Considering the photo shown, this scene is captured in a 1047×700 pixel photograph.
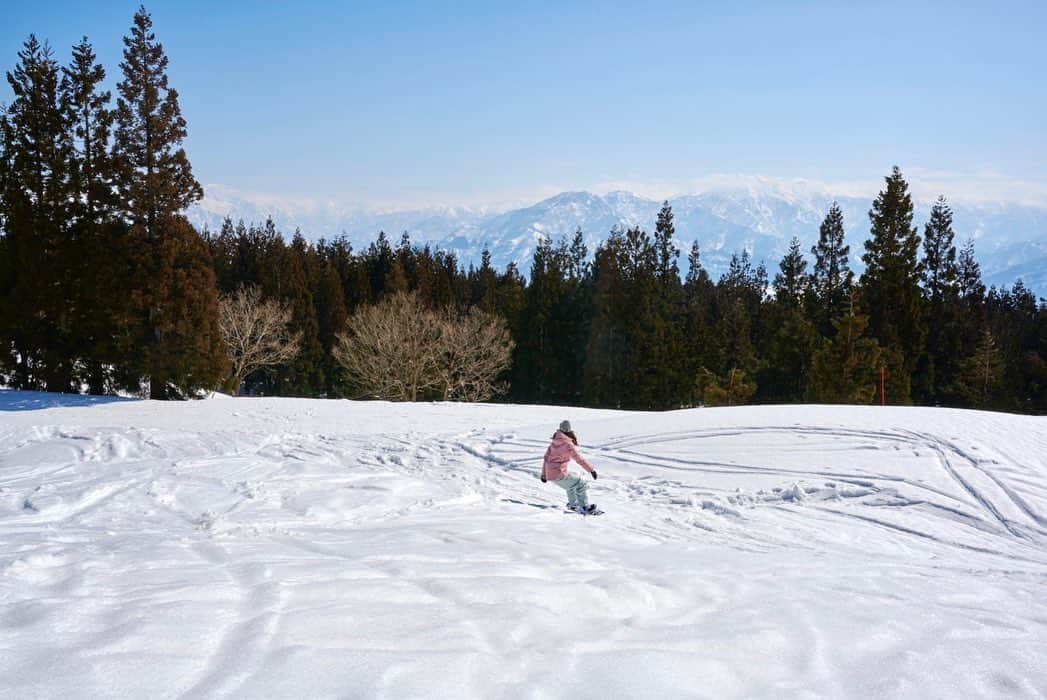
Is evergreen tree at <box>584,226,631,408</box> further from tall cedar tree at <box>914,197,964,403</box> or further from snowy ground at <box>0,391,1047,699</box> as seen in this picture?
snowy ground at <box>0,391,1047,699</box>

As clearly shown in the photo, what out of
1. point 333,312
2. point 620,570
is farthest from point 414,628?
point 333,312

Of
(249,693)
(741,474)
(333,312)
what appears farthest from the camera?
(333,312)

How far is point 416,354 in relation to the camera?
37.3 meters

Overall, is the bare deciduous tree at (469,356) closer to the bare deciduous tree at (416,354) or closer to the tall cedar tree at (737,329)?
the bare deciduous tree at (416,354)

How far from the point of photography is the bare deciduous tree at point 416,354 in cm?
3669

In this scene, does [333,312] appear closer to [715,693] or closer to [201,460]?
[201,460]

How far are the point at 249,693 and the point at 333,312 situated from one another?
5557cm

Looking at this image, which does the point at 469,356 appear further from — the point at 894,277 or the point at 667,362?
the point at 894,277

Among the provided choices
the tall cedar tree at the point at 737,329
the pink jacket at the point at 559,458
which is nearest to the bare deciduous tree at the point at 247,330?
the tall cedar tree at the point at 737,329

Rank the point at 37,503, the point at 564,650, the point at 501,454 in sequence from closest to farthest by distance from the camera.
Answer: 1. the point at 564,650
2. the point at 37,503
3. the point at 501,454

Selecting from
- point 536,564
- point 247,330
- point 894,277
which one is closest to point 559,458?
point 536,564

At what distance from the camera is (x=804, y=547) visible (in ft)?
28.8

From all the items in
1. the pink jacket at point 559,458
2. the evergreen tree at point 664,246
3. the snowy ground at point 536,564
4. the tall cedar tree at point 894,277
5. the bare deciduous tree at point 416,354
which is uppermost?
the evergreen tree at point 664,246

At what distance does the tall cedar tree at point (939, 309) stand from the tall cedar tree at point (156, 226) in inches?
1614
